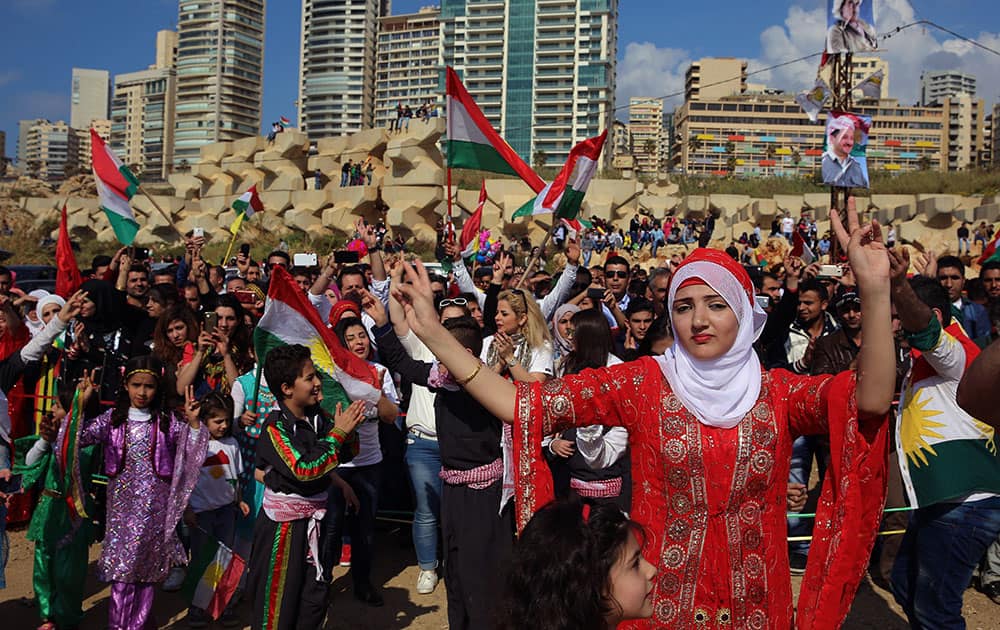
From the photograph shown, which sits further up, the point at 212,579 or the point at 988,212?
the point at 988,212

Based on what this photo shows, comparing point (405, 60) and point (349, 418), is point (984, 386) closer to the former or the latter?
point (349, 418)

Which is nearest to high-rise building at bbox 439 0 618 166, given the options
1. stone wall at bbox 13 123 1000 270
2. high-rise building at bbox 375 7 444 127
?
high-rise building at bbox 375 7 444 127

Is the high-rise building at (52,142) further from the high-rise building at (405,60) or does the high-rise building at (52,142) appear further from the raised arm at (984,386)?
the raised arm at (984,386)

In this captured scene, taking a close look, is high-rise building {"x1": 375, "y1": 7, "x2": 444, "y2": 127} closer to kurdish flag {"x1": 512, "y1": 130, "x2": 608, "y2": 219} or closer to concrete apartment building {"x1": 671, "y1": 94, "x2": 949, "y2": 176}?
concrete apartment building {"x1": 671, "y1": 94, "x2": 949, "y2": 176}

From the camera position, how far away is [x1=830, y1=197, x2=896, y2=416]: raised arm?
222 centimetres

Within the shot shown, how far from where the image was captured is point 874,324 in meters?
2.22

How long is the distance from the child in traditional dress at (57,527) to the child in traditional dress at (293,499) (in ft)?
4.48

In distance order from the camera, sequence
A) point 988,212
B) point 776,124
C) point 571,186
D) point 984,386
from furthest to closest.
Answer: point 776,124
point 988,212
point 571,186
point 984,386

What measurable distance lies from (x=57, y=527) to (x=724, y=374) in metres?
3.86

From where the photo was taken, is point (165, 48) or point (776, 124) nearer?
point (776, 124)

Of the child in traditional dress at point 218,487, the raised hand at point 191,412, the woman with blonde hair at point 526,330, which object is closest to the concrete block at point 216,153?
the child in traditional dress at point 218,487

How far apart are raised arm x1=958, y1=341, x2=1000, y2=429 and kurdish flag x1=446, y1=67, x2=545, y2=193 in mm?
5524

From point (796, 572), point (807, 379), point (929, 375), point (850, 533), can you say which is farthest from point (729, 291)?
point (796, 572)

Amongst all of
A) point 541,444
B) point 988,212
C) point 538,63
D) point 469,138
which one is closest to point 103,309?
point 469,138
